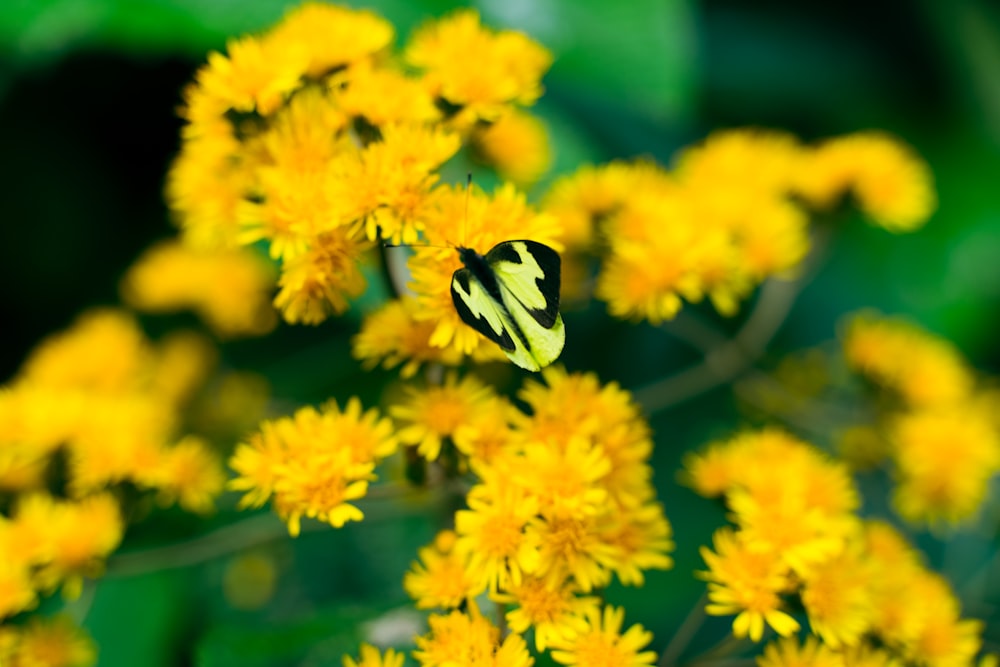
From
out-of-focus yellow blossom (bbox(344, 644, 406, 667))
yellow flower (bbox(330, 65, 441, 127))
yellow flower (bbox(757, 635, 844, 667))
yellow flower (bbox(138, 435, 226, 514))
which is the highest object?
yellow flower (bbox(330, 65, 441, 127))

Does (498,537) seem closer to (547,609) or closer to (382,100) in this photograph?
(547,609)

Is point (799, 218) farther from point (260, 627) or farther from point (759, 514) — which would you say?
point (260, 627)

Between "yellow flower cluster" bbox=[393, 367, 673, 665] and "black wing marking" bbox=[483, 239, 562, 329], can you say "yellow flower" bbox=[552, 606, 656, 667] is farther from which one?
"black wing marking" bbox=[483, 239, 562, 329]

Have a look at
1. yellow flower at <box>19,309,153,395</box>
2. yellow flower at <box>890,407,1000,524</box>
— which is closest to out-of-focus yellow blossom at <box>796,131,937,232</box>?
yellow flower at <box>890,407,1000,524</box>

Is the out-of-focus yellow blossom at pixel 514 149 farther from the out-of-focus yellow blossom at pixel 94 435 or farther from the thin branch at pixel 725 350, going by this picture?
the out-of-focus yellow blossom at pixel 94 435

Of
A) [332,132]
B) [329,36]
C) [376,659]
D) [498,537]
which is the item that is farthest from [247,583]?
[329,36]

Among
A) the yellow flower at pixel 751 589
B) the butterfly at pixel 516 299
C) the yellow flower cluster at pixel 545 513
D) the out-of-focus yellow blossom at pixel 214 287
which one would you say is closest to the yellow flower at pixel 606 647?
the yellow flower cluster at pixel 545 513

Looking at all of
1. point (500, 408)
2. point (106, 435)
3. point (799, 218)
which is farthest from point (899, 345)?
point (106, 435)
